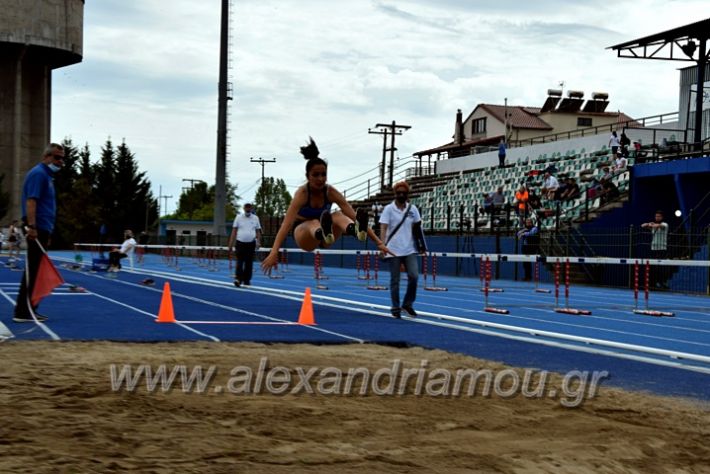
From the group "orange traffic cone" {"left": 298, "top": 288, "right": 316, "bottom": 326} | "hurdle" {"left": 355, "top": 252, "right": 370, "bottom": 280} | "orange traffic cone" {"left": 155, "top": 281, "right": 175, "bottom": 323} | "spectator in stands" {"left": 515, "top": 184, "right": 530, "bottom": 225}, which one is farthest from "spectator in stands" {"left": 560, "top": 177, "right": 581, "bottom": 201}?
"orange traffic cone" {"left": 155, "top": 281, "right": 175, "bottom": 323}

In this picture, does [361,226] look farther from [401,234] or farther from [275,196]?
[275,196]

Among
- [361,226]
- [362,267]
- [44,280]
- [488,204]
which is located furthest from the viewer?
[362,267]

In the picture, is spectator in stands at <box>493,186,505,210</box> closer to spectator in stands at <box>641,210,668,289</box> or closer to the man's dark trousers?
spectator in stands at <box>641,210,668,289</box>

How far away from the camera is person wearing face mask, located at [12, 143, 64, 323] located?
11156mm

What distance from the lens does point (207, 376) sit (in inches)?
295

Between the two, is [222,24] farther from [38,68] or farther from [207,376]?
[207,376]

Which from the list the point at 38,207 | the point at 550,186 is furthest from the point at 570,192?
the point at 38,207

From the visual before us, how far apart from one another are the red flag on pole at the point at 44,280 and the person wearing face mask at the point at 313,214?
152 inches

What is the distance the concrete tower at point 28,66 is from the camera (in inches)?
2970

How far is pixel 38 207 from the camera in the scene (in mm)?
11273

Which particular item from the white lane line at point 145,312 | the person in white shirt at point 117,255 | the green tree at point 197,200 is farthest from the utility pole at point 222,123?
the green tree at point 197,200

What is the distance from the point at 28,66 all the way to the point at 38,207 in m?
74.8

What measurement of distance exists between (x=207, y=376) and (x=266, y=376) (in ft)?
1.54

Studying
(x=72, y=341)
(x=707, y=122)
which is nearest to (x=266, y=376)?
(x=72, y=341)
